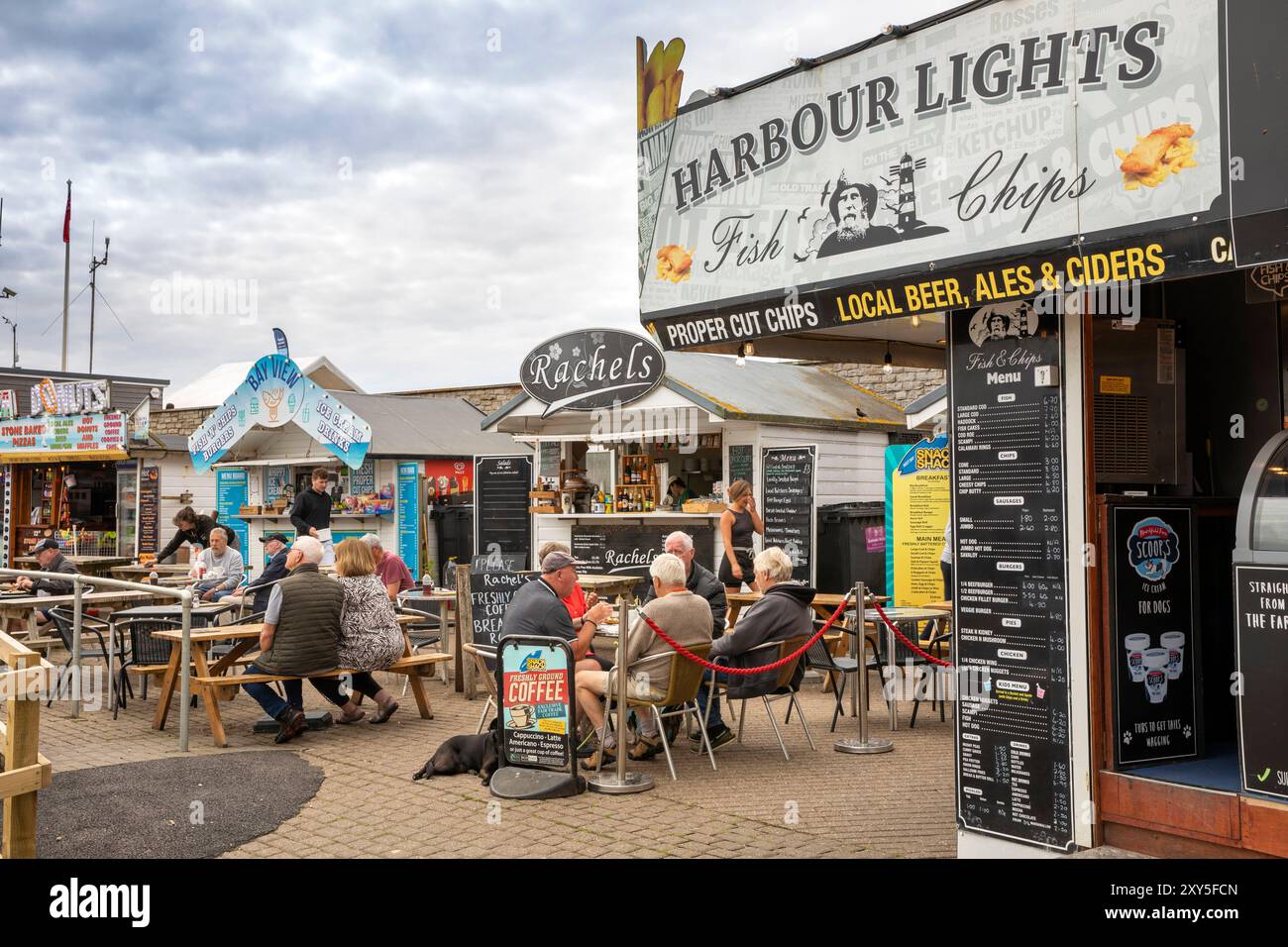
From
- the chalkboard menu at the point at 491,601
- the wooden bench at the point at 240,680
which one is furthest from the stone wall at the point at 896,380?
the wooden bench at the point at 240,680

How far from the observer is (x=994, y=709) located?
4855 mm

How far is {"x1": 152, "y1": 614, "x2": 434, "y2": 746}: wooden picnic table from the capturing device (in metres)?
7.91

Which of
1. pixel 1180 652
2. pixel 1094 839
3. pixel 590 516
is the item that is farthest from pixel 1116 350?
pixel 590 516

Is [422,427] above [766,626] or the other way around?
above

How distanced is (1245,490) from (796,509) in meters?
8.55

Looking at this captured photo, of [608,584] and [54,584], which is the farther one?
[54,584]

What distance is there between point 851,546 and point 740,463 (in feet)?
5.11

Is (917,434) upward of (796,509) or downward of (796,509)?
upward

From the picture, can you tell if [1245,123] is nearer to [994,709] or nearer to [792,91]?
[792,91]

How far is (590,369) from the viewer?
45.0 feet

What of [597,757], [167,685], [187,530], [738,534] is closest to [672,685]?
[597,757]

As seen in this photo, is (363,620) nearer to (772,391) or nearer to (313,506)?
(313,506)

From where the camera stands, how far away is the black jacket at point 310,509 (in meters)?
13.8

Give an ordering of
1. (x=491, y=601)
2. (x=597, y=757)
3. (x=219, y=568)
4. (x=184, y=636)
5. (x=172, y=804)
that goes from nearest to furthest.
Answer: (x=172, y=804), (x=597, y=757), (x=184, y=636), (x=491, y=601), (x=219, y=568)
